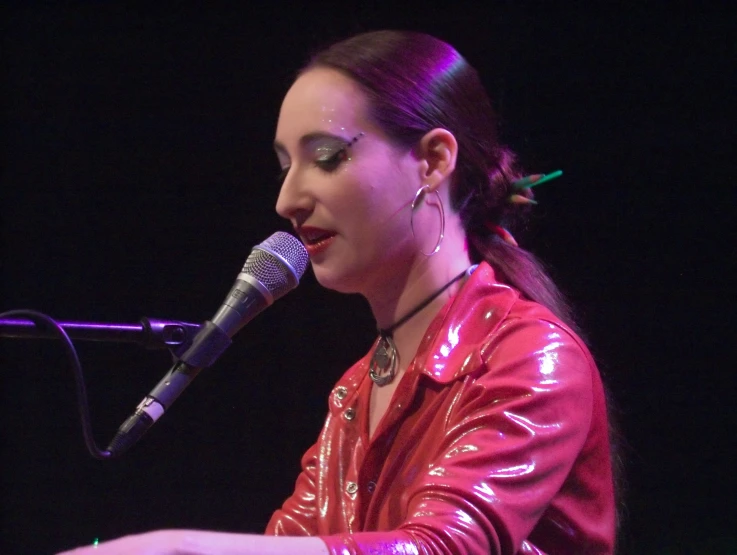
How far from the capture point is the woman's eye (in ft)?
5.04

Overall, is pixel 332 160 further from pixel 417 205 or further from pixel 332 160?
pixel 417 205

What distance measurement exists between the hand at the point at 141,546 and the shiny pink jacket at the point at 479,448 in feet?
0.67

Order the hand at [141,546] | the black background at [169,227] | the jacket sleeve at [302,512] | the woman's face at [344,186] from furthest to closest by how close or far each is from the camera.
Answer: the black background at [169,227] < the jacket sleeve at [302,512] < the woman's face at [344,186] < the hand at [141,546]

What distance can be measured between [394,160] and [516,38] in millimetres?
1207

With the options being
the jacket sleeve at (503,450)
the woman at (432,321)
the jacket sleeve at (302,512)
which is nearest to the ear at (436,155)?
the woman at (432,321)

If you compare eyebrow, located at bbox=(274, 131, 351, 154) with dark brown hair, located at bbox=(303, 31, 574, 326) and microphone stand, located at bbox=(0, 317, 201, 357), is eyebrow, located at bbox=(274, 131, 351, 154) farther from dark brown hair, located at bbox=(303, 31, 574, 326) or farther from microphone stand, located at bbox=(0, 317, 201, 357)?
microphone stand, located at bbox=(0, 317, 201, 357)

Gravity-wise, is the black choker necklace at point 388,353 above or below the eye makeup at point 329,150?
below

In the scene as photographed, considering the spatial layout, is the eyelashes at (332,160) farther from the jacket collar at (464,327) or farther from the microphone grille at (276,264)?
the jacket collar at (464,327)

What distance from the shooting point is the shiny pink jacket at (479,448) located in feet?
3.64

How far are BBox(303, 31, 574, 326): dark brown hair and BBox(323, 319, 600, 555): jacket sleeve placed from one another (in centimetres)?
31

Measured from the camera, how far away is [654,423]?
7.86ft

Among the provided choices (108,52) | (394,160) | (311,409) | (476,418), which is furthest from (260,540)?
(108,52)

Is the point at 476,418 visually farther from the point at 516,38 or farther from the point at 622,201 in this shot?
the point at 516,38

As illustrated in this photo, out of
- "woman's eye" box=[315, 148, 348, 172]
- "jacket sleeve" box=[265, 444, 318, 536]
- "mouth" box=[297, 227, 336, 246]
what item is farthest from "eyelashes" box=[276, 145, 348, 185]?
"jacket sleeve" box=[265, 444, 318, 536]
